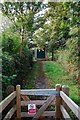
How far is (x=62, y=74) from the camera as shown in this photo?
5.07 metres

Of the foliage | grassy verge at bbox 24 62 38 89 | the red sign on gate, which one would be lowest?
the red sign on gate

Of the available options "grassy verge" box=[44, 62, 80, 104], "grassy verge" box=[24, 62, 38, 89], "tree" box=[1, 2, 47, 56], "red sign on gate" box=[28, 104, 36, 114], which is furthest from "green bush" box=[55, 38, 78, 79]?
"red sign on gate" box=[28, 104, 36, 114]

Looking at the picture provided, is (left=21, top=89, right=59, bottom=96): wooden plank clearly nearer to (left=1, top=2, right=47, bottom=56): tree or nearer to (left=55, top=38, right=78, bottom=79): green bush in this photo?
(left=55, top=38, right=78, bottom=79): green bush

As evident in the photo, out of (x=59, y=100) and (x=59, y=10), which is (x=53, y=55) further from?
(x=59, y=100)

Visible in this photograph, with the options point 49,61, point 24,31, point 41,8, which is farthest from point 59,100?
point 49,61

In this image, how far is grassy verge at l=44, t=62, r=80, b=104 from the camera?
4123mm

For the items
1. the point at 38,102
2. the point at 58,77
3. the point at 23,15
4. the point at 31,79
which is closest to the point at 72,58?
the point at 58,77

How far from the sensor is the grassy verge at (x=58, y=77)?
13.5 feet

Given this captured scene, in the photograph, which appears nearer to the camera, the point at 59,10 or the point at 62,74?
the point at 59,10

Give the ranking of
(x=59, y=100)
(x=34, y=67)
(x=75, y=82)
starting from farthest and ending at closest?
(x=34, y=67) < (x=75, y=82) < (x=59, y=100)

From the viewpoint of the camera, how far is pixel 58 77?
496cm

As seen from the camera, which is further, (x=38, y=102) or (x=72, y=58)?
(x=72, y=58)

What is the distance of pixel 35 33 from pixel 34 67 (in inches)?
39.0

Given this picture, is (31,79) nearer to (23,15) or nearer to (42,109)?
(23,15)
